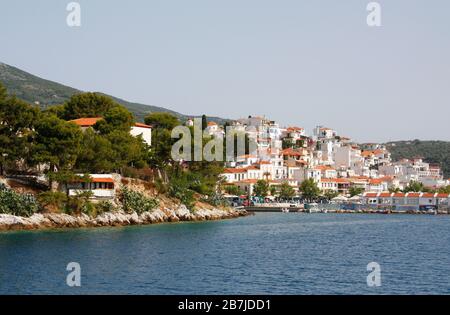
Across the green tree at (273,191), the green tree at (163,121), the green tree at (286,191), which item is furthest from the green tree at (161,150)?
the green tree at (286,191)

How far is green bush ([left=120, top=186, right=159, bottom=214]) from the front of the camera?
55281 millimetres

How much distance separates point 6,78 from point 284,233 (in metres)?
163

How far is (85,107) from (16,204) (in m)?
26.5

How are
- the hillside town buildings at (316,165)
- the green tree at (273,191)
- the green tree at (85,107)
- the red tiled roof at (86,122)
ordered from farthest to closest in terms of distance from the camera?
the hillside town buildings at (316,165) < the green tree at (273,191) < the green tree at (85,107) < the red tiled roof at (86,122)

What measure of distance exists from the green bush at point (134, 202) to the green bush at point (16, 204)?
892 centimetres

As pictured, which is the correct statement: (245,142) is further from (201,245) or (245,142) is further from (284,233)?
(201,245)

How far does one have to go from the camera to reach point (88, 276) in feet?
90.7

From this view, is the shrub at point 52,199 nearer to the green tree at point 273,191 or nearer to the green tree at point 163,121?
the green tree at point 163,121

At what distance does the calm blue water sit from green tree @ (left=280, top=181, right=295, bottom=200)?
49.8 m

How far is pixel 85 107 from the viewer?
7238cm

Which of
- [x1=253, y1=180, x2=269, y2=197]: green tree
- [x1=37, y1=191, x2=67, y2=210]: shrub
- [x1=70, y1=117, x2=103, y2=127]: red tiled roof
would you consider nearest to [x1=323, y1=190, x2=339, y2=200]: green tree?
[x1=253, y1=180, x2=269, y2=197]: green tree

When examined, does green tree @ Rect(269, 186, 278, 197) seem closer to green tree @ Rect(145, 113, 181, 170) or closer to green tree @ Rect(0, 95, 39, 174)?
green tree @ Rect(145, 113, 181, 170)

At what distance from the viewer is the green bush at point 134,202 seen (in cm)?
5528
